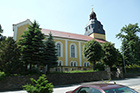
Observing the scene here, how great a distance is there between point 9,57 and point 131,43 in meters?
34.6

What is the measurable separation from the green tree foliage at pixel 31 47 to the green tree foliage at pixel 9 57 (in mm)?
1200

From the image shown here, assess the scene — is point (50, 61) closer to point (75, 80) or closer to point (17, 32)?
point (75, 80)

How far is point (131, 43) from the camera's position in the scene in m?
36.3

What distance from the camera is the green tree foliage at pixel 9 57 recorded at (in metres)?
16.5

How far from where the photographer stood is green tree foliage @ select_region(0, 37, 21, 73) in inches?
649

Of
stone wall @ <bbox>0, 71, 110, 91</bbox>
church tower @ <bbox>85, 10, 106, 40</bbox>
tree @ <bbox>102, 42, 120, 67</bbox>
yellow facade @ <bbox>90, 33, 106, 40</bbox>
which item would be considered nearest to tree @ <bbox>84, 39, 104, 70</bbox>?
tree @ <bbox>102, 42, 120, 67</bbox>

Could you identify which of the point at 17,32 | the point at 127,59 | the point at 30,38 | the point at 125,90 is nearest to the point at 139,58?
the point at 127,59

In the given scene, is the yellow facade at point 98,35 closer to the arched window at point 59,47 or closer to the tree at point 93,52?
the arched window at point 59,47

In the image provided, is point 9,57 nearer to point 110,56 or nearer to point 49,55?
point 49,55

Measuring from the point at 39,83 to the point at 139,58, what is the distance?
4198 centimetres

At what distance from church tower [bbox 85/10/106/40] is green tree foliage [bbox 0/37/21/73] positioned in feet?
106

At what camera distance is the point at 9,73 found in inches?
644

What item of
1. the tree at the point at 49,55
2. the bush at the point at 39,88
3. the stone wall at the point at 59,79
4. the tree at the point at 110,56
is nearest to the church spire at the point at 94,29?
the tree at the point at 110,56

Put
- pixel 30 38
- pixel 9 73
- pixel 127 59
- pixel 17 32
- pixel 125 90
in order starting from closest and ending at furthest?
pixel 125 90
pixel 9 73
pixel 30 38
pixel 17 32
pixel 127 59
